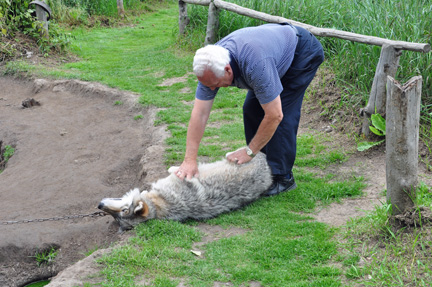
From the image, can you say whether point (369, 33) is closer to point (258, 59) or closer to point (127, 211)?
point (258, 59)

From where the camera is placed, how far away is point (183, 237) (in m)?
4.49

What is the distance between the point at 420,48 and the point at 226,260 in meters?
3.45

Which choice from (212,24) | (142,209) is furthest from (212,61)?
(212,24)

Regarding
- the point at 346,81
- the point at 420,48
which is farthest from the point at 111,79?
the point at 420,48

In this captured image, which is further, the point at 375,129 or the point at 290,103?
the point at 375,129

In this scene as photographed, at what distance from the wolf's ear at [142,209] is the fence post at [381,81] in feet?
10.7

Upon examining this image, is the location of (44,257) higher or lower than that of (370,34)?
lower

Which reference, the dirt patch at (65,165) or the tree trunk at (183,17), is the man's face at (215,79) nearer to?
the dirt patch at (65,165)

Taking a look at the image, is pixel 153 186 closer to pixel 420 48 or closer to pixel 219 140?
pixel 219 140

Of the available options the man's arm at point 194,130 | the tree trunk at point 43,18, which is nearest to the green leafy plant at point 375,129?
the man's arm at point 194,130

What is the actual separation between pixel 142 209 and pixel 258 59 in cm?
189

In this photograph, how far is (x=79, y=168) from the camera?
6.63 meters

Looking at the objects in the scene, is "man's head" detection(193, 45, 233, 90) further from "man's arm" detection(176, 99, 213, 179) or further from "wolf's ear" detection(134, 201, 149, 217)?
"wolf's ear" detection(134, 201, 149, 217)

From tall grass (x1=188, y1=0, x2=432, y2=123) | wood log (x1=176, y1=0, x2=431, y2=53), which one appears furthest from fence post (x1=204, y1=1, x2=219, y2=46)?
tall grass (x1=188, y1=0, x2=432, y2=123)
